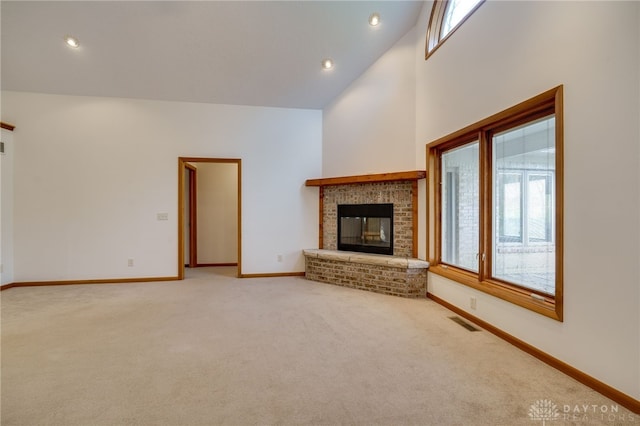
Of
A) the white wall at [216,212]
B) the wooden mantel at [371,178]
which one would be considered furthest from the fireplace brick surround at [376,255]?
the white wall at [216,212]

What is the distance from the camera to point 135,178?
524 centimetres

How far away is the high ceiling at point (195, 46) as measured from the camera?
12.3 feet

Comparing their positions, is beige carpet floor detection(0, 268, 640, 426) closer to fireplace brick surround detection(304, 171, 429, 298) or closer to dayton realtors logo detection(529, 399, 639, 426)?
dayton realtors logo detection(529, 399, 639, 426)

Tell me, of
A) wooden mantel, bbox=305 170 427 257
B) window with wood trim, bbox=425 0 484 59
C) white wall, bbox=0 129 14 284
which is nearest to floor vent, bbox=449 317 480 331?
wooden mantel, bbox=305 170 427 257

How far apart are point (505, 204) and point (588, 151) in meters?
1.07

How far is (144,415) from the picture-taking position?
174 centimetres

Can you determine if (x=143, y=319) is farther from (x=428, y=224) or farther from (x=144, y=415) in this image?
(x=428, y=224)

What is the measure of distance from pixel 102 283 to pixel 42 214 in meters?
1.47

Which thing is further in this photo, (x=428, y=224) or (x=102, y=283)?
(x=102, y=283)

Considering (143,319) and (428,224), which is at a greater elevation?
(428,224)

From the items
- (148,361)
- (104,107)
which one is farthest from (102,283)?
(148,361)

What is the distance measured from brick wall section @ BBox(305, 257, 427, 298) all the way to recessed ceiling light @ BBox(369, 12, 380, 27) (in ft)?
11.0

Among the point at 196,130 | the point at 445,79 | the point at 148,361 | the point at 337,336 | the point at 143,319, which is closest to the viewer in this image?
the point at 148,361

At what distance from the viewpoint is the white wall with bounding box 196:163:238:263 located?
690cm
